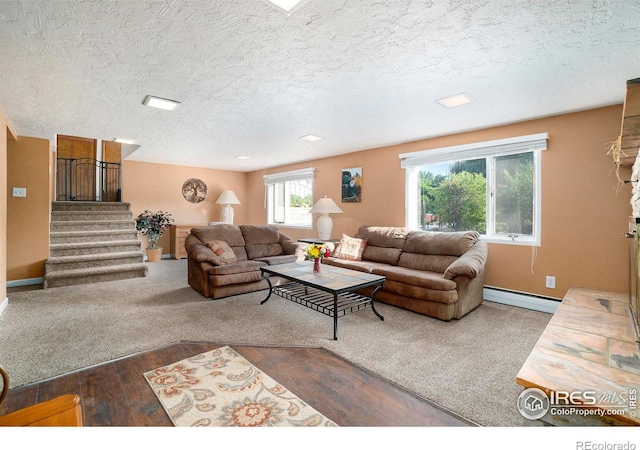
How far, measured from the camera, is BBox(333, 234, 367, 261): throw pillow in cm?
454

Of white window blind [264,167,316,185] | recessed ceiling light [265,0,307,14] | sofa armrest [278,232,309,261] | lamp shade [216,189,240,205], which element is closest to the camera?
recessed ceiling light [265,0,307,14]

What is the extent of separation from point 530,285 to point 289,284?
3029 millimetres

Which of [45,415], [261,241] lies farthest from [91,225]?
[45,415]

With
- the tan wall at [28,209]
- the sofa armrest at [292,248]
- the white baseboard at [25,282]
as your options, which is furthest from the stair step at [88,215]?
the sofa armrest at [292,248]

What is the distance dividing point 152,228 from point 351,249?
454 centimetres

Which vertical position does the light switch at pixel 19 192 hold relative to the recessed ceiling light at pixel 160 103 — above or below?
below

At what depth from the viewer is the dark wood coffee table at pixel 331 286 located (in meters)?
2.86

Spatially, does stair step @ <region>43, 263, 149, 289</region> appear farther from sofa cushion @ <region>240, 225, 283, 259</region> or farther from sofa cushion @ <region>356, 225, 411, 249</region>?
sofa cushion @ <region>356, 225, 411, 249</region>

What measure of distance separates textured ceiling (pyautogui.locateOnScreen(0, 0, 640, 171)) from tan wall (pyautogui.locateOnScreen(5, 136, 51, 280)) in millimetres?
735

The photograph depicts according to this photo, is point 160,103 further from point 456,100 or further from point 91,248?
point 91,248

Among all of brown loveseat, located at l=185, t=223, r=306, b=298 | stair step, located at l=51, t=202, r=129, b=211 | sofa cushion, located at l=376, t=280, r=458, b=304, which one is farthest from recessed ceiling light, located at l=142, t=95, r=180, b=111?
stair step, located at l=51, t=202, r=129, b=211

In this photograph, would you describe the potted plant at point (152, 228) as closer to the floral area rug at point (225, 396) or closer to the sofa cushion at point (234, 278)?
the sofa cushion at point (234, 278)

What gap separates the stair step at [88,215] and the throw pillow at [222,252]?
3.14 m

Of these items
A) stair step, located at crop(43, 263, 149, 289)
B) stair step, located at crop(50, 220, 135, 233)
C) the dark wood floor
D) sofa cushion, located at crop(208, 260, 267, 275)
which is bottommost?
the dark wood floor
